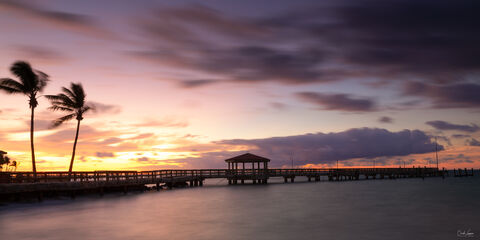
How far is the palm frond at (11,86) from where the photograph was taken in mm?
33469

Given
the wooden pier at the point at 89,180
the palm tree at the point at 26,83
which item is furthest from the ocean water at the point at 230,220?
the palm tree at the point at 26,83

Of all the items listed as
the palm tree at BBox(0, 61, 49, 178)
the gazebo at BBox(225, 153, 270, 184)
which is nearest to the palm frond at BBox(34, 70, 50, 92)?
the palm tree at BBox(0, 61, 49, 178)

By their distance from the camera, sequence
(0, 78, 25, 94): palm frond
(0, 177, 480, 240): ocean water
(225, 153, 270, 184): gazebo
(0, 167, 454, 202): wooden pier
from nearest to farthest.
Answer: (0, 177, 480, 240): ocean water → (0, 167, 454, 202): wooden pier → (0, 78, 25, 94): palm frond → (225, 153, 270, 184): gazebo

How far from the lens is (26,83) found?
112ft

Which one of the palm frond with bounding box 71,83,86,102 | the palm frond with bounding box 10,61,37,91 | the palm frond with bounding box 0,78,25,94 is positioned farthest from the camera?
the palm frond with bounding box 71,83,86,102

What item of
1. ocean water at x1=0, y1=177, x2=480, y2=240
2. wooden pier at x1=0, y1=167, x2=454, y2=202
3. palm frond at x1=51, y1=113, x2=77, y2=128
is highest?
palm frond at x1=51, y1=113, x2=77, y2=128

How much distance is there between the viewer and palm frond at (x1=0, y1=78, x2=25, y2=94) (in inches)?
1318

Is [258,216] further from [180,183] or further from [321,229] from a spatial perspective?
[180,183]

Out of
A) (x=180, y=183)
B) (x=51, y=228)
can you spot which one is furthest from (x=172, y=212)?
(x=180, y=183)

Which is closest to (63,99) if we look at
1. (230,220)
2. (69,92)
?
(69,92)

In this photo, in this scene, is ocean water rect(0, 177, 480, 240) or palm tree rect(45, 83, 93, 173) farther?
palm tree rect(45, 83, 93, 173)

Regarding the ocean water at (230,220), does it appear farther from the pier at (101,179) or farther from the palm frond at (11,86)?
the palm frond at (11,86)

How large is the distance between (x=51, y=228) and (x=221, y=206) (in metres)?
15.0

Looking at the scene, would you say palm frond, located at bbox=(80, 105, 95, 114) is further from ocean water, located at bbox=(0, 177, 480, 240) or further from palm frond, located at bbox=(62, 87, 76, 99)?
ocean water, located at bbox=(0, 177, 480, 240)
